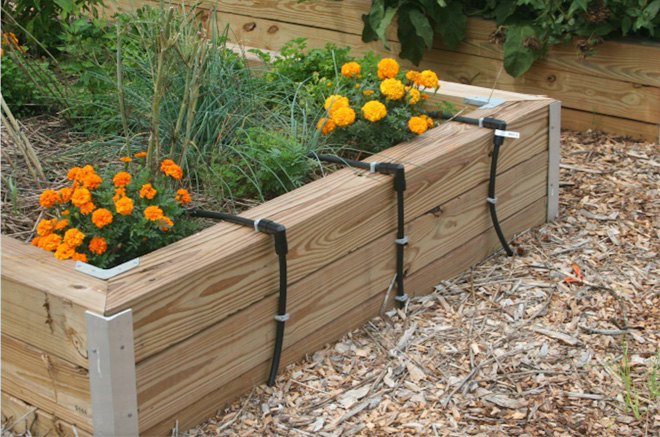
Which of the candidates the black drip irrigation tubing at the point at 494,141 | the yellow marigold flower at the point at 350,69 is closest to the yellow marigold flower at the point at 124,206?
the yellow marigold flower at the point at 350,69

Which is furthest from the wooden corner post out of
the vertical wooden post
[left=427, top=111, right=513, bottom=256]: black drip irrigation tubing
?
the vertical wooden post

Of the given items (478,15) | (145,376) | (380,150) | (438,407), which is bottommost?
(438,407)

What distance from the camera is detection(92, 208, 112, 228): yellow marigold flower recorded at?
211 cm

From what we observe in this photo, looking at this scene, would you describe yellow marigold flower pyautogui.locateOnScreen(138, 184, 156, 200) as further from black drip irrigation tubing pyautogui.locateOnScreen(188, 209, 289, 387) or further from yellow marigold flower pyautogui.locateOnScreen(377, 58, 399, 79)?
yellow marigold flower pyautogui.locateOnScreen(377, 58, 399, 79)

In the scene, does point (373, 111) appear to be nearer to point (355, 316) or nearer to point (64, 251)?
point (355, 316)

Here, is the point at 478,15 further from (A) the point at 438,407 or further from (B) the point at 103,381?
(B) the point at 103,381

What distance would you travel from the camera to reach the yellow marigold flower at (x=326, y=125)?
2.90 metres

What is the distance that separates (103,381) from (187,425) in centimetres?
36

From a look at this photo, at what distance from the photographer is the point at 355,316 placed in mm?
2734

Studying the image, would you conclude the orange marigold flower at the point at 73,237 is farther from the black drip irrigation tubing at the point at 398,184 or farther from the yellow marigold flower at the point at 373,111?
the yellow marigold flower at the point at 373,111

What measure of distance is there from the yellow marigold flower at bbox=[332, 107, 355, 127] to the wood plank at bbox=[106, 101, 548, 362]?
16cm

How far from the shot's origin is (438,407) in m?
2.42

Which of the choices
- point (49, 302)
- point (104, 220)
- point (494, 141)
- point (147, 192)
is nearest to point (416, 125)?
point (494, 141)

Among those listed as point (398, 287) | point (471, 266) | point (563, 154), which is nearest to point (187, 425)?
point (398, 287)
